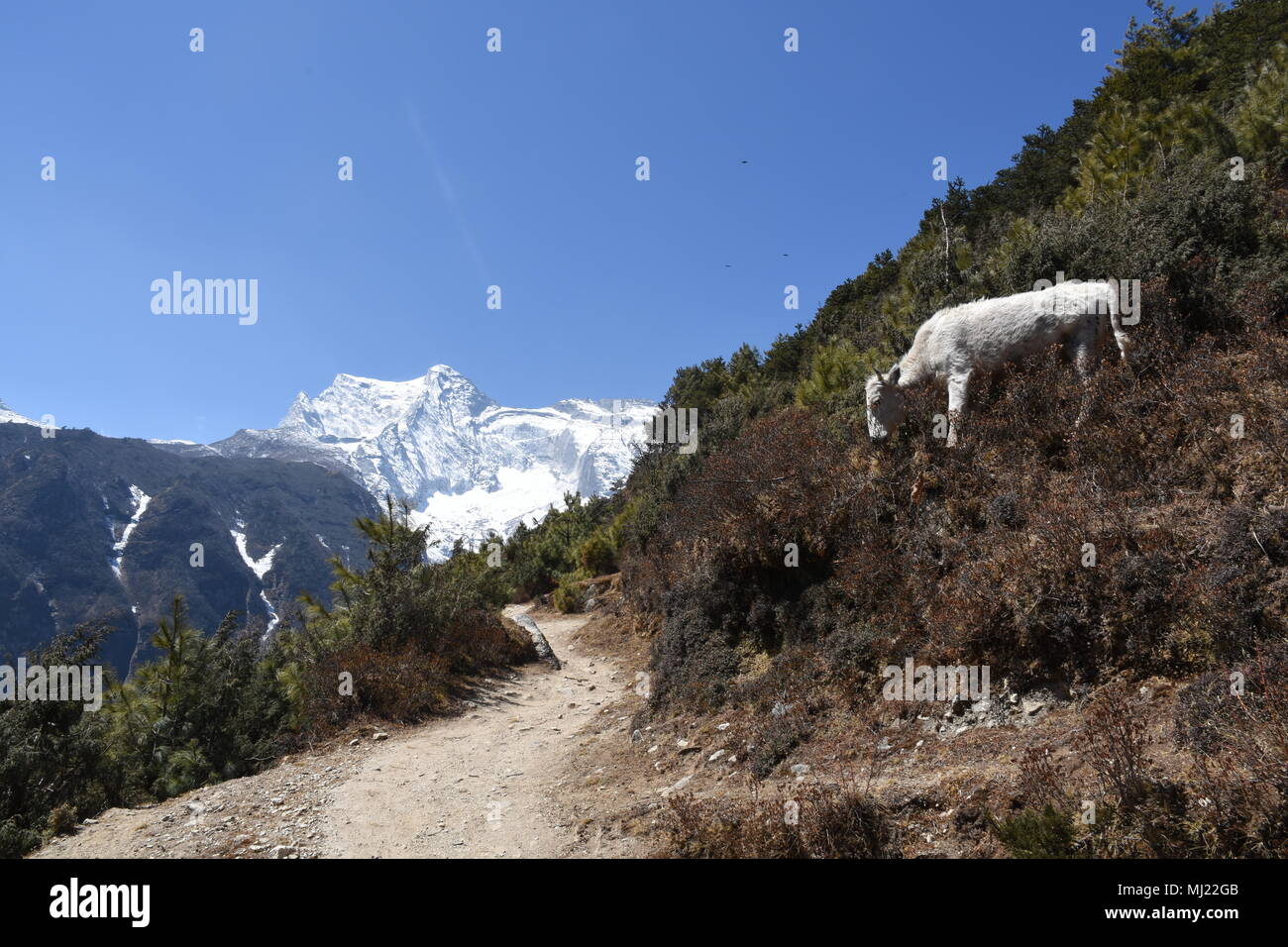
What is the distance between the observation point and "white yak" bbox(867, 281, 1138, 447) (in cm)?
785

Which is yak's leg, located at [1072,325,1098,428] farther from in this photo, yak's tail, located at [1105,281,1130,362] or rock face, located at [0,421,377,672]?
rock face, located at [0,421,377,672]

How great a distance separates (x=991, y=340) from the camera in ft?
27.5

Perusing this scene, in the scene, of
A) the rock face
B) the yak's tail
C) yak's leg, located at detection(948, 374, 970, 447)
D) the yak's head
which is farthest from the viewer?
the rock face

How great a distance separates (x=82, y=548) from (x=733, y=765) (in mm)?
154809

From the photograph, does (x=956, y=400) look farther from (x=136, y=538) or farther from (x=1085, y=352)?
(x=136, y=538)

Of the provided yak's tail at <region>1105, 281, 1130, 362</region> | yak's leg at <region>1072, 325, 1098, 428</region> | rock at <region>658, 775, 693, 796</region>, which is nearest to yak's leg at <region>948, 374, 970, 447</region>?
yak's leg at <region>1072, 325, 1098, 428</region>

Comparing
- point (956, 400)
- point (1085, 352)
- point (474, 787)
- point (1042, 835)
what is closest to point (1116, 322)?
point (1085, 352)

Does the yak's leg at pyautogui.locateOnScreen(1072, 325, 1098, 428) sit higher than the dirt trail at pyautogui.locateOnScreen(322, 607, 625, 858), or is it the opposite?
the yak's leg at pyautogui.locateOnScreen(1072, 325, 1098, 428)

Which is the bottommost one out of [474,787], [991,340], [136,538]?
[136,538]

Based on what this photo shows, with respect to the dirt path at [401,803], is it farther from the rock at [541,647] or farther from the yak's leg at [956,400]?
the yak's leg at [956,400]

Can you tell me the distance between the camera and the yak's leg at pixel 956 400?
8.23 meters

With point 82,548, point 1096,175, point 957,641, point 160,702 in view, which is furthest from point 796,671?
point 82,548

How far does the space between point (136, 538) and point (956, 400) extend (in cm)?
16118
